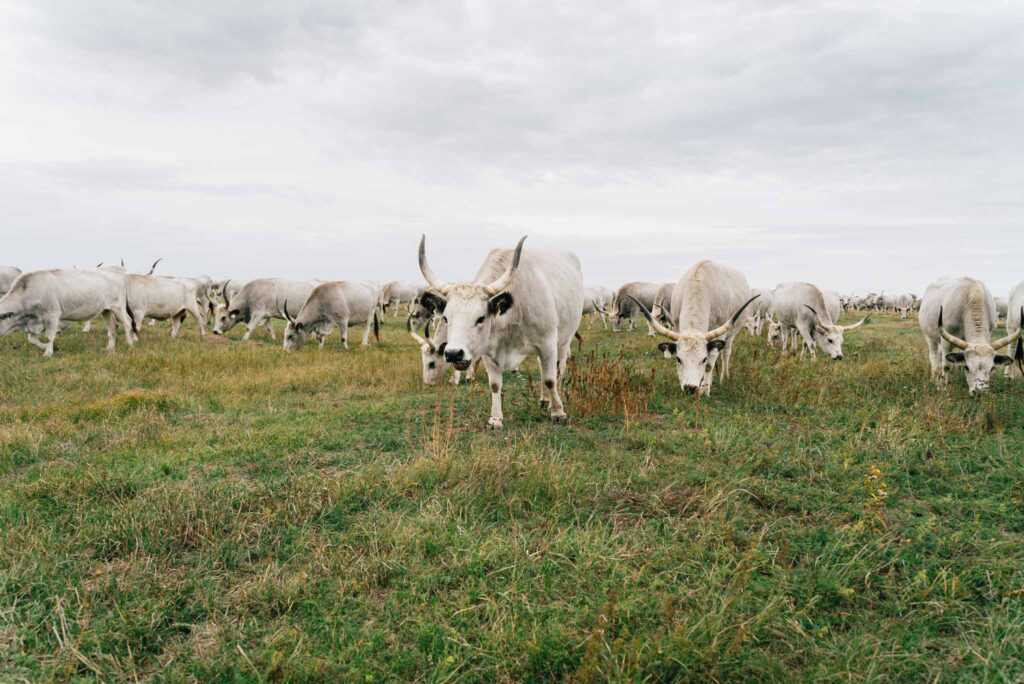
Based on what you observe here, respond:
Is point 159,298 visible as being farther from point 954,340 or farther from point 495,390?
point 954,340

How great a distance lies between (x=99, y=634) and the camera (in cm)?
283

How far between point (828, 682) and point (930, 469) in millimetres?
3772

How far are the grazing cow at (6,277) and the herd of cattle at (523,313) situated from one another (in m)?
8.04

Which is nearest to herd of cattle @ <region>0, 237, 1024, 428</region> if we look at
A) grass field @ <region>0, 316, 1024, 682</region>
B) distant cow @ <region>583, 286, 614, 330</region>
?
grass field @ <region>0, 316, 1024, 682</region>

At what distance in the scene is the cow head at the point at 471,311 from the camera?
6.08 meters

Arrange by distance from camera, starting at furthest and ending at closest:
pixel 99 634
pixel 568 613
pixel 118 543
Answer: pixel 118 543 < pixel 568 613 < pixel 99 634

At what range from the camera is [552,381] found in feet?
24.3

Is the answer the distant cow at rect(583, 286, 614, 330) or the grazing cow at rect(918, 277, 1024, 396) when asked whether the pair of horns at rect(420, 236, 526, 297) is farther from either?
the distant cow at rect(583, 286, 614, 330)

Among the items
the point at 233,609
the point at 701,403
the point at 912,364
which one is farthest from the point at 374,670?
the point at 912,364

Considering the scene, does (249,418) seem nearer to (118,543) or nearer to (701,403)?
(118,543)

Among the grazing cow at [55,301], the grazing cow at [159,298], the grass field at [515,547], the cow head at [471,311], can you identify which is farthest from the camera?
the grazing cow at [159,298]

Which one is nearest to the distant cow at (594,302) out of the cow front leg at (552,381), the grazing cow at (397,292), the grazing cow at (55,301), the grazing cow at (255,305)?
the grazing cow at (397,292)

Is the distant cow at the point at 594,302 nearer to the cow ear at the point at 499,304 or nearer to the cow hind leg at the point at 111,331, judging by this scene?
the cow hind leg at the point at 111,331

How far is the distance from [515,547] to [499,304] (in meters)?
3.24
